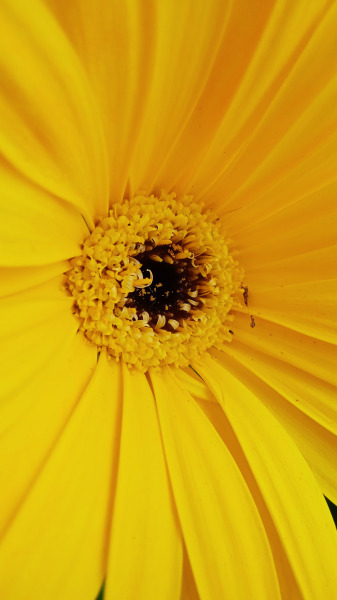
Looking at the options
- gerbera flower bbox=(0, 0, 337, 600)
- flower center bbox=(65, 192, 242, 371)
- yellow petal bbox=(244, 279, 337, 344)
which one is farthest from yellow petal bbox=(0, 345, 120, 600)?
yellow petal bbox=(244, 279, 337, 344)

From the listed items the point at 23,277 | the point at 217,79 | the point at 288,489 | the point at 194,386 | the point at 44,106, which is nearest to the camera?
the point at 44,106

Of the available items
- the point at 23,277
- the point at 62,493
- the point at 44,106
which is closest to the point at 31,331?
the point at 23,277

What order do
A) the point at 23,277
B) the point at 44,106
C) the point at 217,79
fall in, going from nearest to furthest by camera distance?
the point at 44,106 < the point at 23,277 < the point at 217,79

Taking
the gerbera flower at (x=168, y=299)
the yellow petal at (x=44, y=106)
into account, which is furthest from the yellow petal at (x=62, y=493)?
the yellow petal at (x=44, y=106)

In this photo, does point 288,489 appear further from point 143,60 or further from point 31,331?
point 143,60

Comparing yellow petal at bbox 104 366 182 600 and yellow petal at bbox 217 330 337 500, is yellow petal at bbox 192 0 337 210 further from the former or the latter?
yellow petal at bbox 104 366 182 600

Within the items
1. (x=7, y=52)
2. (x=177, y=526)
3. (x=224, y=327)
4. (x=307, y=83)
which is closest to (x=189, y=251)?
(x=224, y=327)

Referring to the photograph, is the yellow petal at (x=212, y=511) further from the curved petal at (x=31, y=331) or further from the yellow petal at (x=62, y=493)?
the curved petal at (x=31, y=331)
